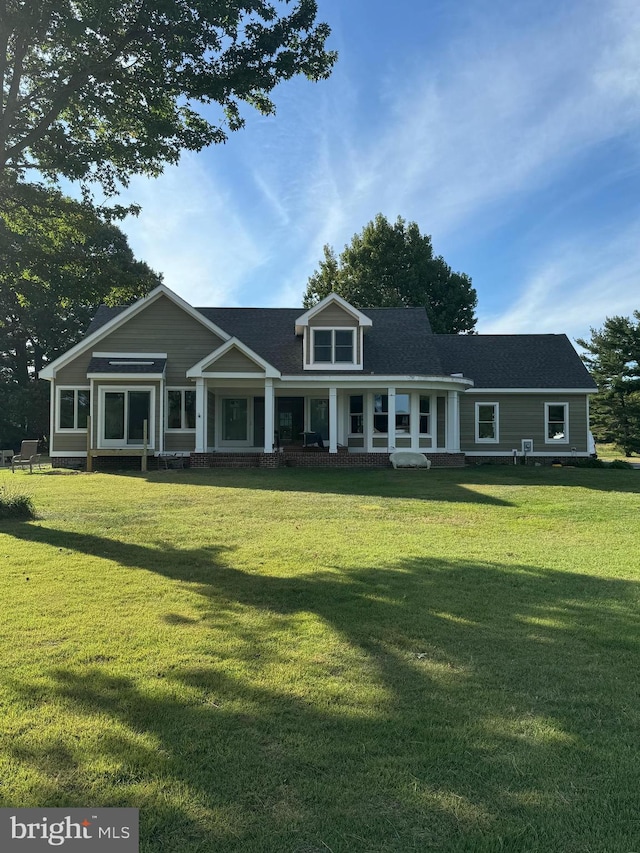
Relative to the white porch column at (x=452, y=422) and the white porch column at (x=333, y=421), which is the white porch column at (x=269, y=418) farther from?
the white porch column at (x=452, y=422)

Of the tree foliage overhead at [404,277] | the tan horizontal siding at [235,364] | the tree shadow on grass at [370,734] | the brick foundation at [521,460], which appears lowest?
the tree shadow on grass at [370,734]

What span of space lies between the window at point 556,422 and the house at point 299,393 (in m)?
0.04

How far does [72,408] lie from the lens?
71.1 ft

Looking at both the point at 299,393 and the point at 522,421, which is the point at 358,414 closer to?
the point at 299,393

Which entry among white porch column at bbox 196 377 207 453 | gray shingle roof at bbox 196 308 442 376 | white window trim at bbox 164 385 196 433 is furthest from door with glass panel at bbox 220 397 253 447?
white porch column at bbox 196 377 207 453

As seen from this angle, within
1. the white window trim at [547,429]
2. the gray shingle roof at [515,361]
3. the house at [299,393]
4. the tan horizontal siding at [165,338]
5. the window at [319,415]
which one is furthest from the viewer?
the gray shingle roof at [515,361]

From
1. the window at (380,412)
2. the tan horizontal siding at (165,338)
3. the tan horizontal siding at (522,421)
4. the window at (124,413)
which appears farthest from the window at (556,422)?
the window at (124,413)

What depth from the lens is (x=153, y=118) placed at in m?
10.2

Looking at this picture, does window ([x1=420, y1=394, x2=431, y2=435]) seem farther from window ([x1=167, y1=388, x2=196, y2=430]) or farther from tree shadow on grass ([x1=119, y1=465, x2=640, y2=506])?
window ([x1=167, y1=388, x2=196, y2=430])

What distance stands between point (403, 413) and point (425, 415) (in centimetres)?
99

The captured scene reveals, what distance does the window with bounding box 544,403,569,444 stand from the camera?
23312mm

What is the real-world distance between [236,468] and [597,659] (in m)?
15.9

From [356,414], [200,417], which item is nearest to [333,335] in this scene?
[356,414]

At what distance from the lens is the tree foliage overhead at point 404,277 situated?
42.7 m
